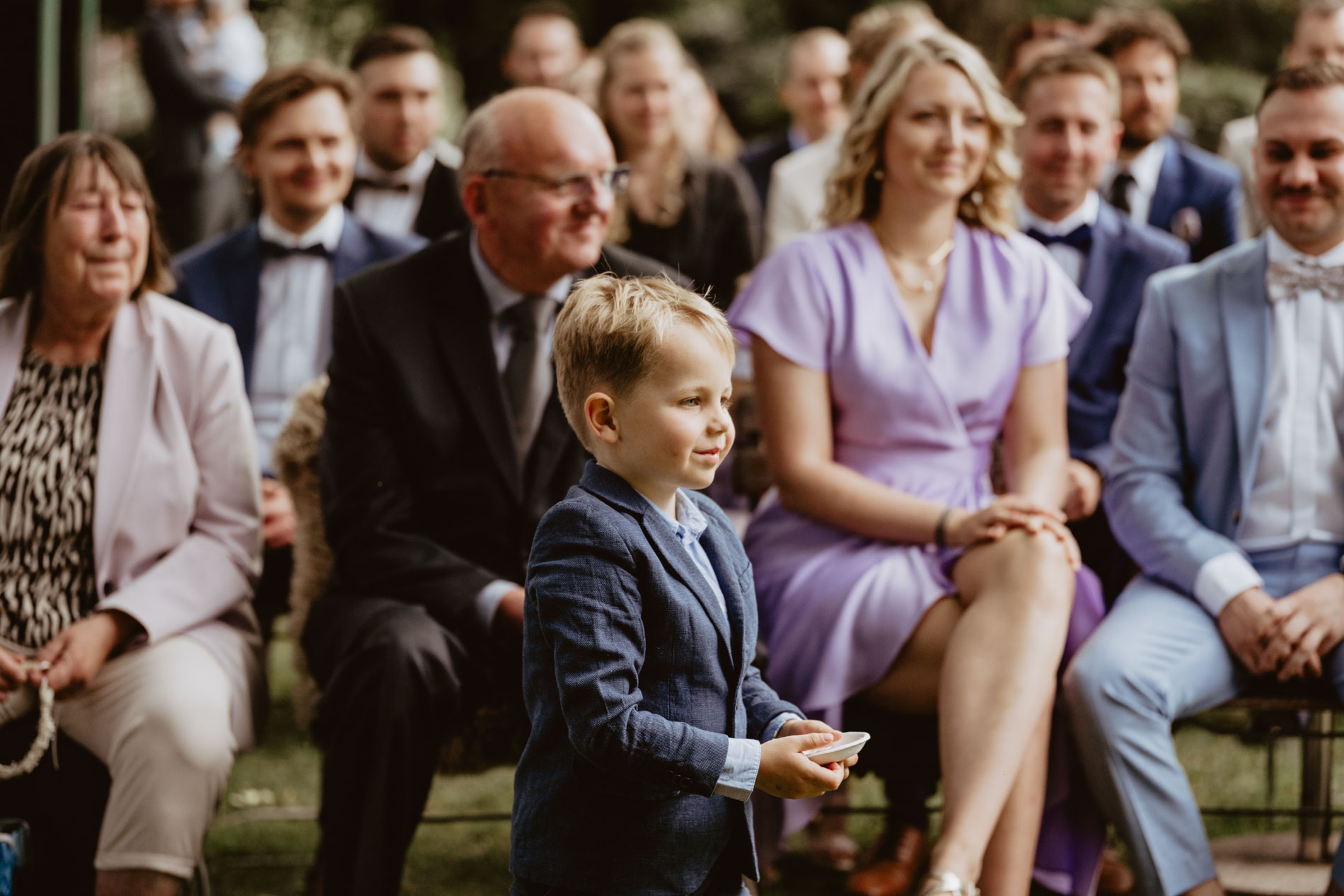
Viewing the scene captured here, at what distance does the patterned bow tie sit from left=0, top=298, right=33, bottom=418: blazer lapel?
9.16 feet

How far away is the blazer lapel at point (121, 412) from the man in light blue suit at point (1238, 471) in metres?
2.06

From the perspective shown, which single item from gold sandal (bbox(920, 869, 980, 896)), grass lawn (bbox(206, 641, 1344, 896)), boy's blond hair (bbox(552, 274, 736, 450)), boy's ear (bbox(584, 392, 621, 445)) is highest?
boy's blond hair (bbox(552, 274, 736, 450))

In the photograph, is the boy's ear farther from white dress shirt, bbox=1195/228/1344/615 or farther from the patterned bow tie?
the patterned bow tie

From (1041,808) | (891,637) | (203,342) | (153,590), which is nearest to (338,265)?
(203,342)

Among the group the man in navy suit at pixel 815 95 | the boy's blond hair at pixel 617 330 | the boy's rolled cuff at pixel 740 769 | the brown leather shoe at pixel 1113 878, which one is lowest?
the brown leather shoe at pixel 1113 878

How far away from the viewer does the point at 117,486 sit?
10.6 feet

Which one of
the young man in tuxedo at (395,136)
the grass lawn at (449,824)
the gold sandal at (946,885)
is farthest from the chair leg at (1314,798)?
the young man in tuxedo at (395,136)

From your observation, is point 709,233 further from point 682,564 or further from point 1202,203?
point 682,564

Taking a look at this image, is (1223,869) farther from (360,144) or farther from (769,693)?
(360,144)

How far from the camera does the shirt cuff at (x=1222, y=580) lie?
322 cm

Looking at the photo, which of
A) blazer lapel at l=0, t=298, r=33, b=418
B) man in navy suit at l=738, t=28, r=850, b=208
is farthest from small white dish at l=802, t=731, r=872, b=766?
man in navy suit at l=738, t=28, r=850, b=208

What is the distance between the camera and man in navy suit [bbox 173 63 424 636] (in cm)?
457

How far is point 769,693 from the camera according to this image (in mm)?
2307

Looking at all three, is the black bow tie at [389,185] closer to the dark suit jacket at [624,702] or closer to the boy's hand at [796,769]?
the dark suit jacket at [624,702]
